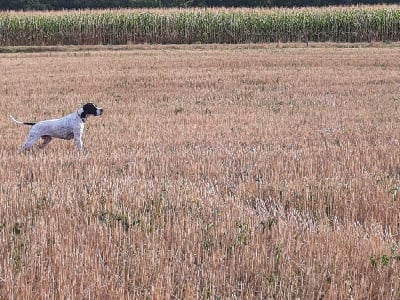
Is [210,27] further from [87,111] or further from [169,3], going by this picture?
[87,111]

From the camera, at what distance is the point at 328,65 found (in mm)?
24594

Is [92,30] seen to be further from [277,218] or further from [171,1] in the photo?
[277,218]

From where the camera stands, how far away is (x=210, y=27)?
4019cm

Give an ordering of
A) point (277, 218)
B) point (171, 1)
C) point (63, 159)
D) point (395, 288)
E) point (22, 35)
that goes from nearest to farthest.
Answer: point (395, 288)
point (277, 218)
point (63, 159)
point (22, 35)
point (171, 1)

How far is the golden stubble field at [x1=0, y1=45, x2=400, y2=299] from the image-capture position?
167 inches

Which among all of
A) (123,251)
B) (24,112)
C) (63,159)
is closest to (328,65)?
(24,112)

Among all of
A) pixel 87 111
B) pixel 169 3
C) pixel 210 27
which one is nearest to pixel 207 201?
pixel 87 111

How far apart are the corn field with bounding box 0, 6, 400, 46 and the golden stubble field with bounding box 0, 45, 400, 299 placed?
23.9 m

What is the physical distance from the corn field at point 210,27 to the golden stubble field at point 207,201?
78.3ft

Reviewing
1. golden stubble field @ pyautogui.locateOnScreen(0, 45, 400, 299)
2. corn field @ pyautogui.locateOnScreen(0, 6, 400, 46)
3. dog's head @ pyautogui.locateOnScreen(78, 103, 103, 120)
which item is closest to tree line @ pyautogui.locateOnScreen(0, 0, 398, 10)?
corn field @ pyautogui.locateOnScreen(0, 6, 400, 46)

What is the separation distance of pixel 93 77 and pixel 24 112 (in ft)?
21.6

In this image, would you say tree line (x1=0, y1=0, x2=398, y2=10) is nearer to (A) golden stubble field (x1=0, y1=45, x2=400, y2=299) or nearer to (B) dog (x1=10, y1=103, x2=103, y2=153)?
(A) golden stubble field (x1=0, y1=45, x2=400, y2=299)

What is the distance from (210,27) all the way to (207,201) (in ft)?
115

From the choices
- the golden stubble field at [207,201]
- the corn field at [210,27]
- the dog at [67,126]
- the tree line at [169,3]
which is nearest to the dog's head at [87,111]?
the dog at [67,126]
